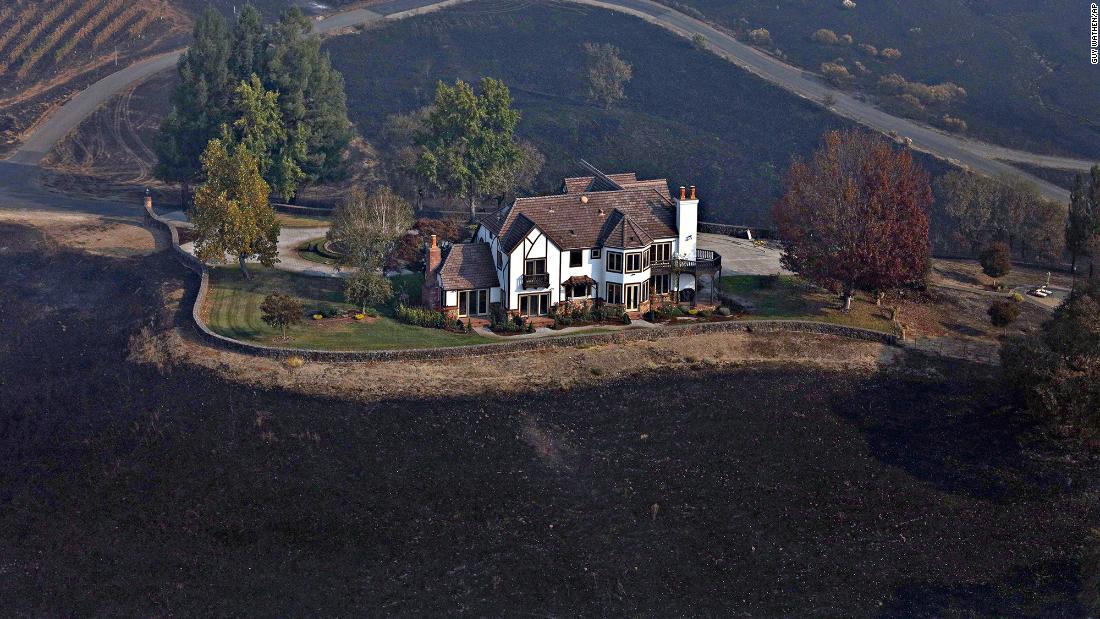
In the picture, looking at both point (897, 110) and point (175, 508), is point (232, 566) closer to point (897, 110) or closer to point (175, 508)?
point (175, 508)

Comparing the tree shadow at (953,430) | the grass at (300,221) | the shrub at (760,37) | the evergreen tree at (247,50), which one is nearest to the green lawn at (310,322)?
the grass at (300,221)

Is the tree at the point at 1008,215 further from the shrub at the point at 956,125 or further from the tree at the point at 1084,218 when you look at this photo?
the shrub at the point at 956,125

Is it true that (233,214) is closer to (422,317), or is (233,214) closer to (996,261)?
(422,317)

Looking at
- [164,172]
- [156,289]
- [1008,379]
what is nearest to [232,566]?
[156,289]

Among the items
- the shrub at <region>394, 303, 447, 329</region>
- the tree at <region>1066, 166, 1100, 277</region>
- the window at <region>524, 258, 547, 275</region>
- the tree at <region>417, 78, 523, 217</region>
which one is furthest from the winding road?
the window at <region>524, 258, 547, 275</region>

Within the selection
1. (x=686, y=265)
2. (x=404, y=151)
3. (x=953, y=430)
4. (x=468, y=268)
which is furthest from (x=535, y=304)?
(x=404, y=151)

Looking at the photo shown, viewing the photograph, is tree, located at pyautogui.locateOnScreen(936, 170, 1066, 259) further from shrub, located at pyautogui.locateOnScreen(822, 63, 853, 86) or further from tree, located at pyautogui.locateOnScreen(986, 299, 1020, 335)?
shrub, located at pyautogui.locateOnScreen(822, 63, 853, 86)

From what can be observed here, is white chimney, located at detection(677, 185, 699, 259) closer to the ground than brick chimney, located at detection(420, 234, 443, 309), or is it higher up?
higher up
